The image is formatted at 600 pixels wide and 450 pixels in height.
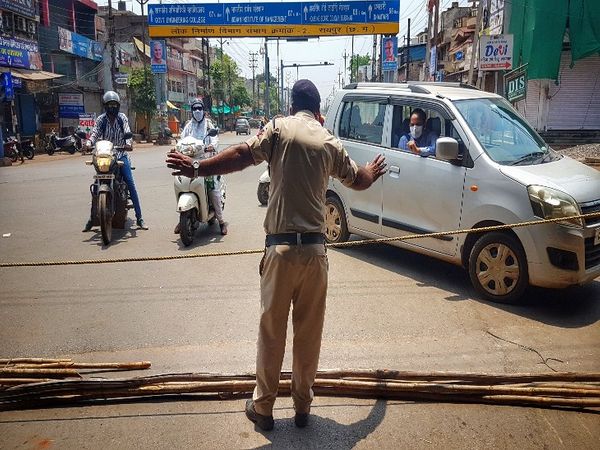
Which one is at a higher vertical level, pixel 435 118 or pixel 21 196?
pixel 435 118

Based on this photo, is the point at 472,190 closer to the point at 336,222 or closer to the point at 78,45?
the point at 336,222

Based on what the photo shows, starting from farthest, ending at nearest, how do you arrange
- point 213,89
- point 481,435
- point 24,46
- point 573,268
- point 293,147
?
point 213,89 < point 24,46 < point 573,268 < point 481,435 < point 293,147

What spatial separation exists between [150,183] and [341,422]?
1150 centimetres

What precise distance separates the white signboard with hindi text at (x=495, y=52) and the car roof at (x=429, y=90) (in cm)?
756

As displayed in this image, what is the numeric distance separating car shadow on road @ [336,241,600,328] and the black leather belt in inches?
106

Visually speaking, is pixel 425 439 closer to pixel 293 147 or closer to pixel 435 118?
pixel 293 147

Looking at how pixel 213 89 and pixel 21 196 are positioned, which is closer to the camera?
pixel 21 196

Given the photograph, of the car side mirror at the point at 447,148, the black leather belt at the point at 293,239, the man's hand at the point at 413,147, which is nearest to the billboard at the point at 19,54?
the man's hand at the point at 413,147

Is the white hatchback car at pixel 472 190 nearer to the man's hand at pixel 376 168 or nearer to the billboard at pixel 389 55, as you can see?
the man's hand at pixel 376 168

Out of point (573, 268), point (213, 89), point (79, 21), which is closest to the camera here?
point (573, 268)

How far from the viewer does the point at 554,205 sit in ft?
14.5

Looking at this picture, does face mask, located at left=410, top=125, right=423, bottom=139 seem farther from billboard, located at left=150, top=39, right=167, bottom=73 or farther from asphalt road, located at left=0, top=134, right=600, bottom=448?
billboard, located at left=150, top=39, right=167, bottom=73

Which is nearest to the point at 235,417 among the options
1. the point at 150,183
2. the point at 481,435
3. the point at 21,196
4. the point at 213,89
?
the point at 481,435

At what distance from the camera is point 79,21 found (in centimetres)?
3609
